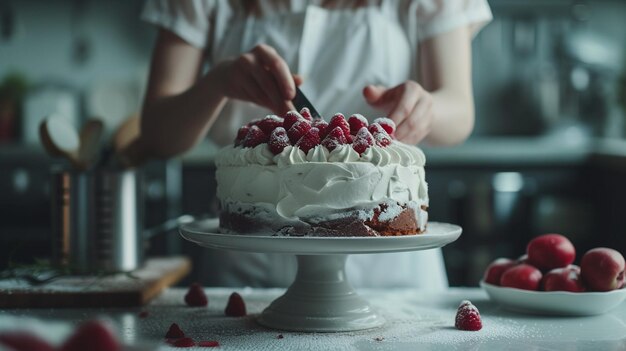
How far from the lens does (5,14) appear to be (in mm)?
4031

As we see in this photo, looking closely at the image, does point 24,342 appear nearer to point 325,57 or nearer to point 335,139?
point 335,139

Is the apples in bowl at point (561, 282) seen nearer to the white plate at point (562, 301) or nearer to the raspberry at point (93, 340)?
the white plate at point (562, 301)

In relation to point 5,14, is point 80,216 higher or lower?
lower

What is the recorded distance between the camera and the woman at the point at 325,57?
5.49 ft

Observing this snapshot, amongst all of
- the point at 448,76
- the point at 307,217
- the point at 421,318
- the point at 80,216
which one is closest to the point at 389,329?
the point at 421,318

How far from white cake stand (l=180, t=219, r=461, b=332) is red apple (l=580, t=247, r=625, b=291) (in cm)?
23

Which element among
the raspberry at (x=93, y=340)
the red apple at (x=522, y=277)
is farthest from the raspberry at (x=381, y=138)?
the raspberry at (x=93, y=340)

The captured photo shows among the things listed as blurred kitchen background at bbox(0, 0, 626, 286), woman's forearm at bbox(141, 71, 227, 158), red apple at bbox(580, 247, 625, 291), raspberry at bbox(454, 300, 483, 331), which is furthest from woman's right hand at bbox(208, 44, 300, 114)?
blurred kitchen background at bbox(0, 0, 626, 286)

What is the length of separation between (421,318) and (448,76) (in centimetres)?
58

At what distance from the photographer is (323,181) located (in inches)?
46.0

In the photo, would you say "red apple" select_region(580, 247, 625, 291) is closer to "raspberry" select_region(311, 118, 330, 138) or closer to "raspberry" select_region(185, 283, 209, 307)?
"raspberry" select_region(311, 118, 330, 138)

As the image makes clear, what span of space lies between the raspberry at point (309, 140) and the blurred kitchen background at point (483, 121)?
1.88 m

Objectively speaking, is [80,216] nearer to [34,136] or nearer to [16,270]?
[16,270]

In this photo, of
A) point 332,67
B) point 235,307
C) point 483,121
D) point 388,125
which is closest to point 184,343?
point 235,307
